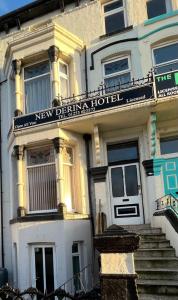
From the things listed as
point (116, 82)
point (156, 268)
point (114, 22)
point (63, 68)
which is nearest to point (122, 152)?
point (116, 82)

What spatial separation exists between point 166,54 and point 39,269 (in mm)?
8030

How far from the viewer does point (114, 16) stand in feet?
43.2

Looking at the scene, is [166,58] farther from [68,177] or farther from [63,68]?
[68,177]

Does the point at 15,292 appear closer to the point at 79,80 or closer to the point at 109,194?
the point at 109,194

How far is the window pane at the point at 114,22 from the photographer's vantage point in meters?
12.9

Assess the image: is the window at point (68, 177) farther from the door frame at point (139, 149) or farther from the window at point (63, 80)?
the window at point (63, 80)

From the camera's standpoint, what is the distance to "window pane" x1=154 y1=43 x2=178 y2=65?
1163 centimetres

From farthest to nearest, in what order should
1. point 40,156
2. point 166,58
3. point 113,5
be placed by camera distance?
point 113,5
point 40,156
point 166,58

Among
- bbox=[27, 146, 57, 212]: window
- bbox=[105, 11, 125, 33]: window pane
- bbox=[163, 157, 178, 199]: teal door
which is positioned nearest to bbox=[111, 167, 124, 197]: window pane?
bbox=[163, 157, 178, 199]: teal door

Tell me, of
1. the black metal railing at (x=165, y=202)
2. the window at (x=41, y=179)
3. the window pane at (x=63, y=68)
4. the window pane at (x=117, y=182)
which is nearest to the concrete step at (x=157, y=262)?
the black metal railing at (x=165, y=202)

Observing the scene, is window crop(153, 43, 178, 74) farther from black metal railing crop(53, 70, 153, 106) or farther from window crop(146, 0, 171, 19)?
window crop(146, 0, 171, 19)

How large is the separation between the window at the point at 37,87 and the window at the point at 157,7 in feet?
13.4

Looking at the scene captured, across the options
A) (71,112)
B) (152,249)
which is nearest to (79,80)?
(71,112)

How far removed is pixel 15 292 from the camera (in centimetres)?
598
